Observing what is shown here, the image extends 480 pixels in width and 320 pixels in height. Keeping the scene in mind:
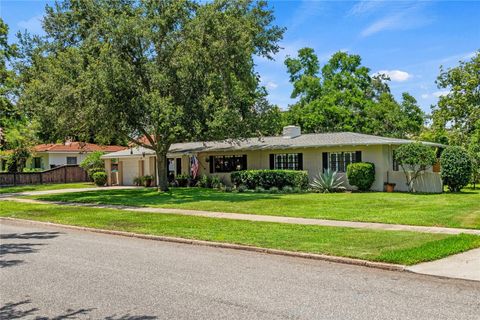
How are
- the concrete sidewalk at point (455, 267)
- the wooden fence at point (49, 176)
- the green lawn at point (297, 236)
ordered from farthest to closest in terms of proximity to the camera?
the wooden fence at point (49, 176)
the green lawn at point (297, 236)
the concrete sidewalk at point (455, 267)

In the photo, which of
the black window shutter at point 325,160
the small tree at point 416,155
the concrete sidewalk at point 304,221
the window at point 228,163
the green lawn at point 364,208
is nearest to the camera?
the concrete sidewalk at point 304,221

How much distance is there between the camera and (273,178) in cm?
2733

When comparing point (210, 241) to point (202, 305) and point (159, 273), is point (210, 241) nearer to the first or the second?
point (159, 273)

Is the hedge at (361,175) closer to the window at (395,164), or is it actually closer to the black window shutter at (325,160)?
the window at (395,164)

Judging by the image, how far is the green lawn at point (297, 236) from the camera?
9250 millimetres

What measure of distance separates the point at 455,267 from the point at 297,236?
4.02m

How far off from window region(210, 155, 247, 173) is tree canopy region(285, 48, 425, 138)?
18605 mm

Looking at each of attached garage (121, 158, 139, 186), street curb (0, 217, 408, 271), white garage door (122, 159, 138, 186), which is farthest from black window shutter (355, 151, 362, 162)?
white garage door (122, 159, 138, 186)

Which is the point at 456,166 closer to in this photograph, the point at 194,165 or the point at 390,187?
the point at 390,187

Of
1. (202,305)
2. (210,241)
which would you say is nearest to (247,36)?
(210,241)

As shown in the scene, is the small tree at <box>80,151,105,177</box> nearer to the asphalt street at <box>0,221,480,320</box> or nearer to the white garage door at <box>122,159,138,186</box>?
the white garage door at <box>122,159,138,186</box>

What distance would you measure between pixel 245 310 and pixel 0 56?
111 feet

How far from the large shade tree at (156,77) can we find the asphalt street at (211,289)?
14356 millimetres

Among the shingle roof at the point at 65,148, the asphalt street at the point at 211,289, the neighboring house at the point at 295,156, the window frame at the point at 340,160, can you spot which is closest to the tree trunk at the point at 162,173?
the neighboring house at the point at 295,156
